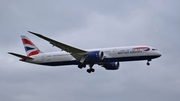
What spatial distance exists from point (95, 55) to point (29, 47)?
1498 cm

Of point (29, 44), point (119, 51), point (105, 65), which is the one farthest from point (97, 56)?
point (29, 44)

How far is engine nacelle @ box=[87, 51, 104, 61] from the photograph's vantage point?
69625 mm

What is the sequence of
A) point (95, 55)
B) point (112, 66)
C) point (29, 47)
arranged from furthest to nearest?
point (29, 47) → point (112, 66) → point (95, 55)

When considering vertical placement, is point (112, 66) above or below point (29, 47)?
below

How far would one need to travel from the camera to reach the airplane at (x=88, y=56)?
2709 inches

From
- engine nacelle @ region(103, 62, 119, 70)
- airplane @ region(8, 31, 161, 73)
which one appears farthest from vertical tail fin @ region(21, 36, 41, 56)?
engine nacelle @ region(103, 62, 119, 70)

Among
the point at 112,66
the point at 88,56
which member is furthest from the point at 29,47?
the point at 112,66

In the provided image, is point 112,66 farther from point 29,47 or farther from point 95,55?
point 29,47

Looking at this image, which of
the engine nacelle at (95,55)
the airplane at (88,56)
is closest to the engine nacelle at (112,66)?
the airplane at (88,56)

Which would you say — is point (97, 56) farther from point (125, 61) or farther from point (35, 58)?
point (35, 58)

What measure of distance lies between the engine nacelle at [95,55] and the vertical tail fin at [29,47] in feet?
37.3

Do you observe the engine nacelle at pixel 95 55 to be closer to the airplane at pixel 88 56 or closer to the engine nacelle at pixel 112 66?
the airplane at pixel 88 56

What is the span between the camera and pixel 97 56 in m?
69.6

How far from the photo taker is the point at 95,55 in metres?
69.8
